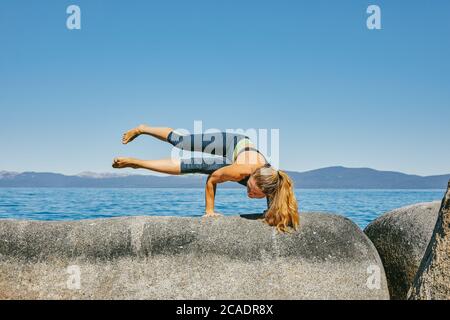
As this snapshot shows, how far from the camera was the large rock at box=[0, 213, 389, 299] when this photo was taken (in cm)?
483

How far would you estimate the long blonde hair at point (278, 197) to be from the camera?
503 cm

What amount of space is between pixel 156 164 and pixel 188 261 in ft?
4.92

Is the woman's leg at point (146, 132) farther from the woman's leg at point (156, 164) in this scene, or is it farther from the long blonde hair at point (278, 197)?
the long blonde hair at point (278, 197)

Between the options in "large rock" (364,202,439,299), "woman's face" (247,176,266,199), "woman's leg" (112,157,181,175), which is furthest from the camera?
"woman's leg" (112,157,181,175)

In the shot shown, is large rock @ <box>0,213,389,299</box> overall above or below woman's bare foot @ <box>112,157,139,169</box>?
below

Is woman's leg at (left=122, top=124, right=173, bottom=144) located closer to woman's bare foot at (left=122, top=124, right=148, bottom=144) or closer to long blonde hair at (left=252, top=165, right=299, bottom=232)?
woman's bare foot at (left=122, top=124, right=148, bottom=144)

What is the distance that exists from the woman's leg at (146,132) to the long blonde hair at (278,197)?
159cm

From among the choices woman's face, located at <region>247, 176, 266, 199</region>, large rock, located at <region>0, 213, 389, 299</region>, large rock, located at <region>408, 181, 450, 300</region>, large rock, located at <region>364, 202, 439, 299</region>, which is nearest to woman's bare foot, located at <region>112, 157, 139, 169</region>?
large rock, located at <region>0, 213, 389, 299</region>

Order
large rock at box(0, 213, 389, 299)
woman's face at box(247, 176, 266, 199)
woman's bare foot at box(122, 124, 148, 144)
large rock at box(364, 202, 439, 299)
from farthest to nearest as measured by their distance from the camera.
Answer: woman's bare foot at box(122, 124, 148, 144)
large rock at box(364, 202, 439, 299)
woman's face at box(247, 176, 266, 199)
large rock at box(0, 213, 389, 299)

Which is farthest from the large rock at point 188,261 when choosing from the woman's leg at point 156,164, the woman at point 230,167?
the woman's leg at point 156,164

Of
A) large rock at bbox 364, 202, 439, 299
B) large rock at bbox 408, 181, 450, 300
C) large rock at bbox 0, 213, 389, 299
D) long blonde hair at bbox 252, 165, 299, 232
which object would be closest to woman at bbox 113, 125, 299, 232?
long blonde hair at bbox 252, 165, 299, 232

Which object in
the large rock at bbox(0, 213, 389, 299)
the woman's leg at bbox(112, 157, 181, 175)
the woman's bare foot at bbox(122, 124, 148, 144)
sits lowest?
the large rock at bbox(0, 213, 389, 299)

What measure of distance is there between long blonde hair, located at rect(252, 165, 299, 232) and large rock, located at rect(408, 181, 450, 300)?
1.52 metres

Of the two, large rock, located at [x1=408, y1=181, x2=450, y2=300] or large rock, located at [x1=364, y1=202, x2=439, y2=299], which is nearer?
large rock, located at [x1=408, y1=181, x2=450, y2=300]
